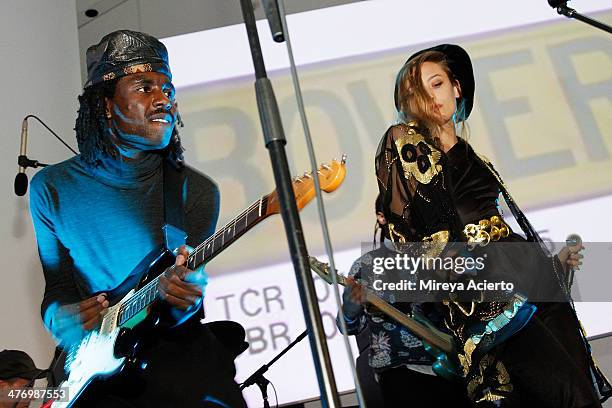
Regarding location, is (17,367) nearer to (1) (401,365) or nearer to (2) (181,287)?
(2) (181,287)

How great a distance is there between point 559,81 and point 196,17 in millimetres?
1461

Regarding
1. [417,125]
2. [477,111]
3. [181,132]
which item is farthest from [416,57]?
[181,132]

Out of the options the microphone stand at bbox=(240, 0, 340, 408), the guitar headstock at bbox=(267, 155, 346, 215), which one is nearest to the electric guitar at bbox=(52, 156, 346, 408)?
the guitar headstock at bbox=(267, 155, 346, 215)

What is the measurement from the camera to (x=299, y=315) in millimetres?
2646

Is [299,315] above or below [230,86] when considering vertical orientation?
below

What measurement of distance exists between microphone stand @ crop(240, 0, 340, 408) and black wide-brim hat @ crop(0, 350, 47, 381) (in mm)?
1348

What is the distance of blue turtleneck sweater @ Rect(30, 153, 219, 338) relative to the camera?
2.27 metres

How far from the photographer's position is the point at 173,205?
2348mm

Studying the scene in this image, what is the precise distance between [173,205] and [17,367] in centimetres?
60

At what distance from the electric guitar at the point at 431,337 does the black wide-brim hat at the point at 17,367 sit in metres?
0.86

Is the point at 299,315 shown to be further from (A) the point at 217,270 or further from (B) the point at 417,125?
(B) the point at 417,125

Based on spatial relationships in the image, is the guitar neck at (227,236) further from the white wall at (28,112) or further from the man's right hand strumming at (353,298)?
the white wall at (28,112)

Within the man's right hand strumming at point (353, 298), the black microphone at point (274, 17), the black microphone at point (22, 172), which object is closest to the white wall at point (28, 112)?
the black microphone at point (22, 172)

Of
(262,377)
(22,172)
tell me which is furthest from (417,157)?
(22,172)
